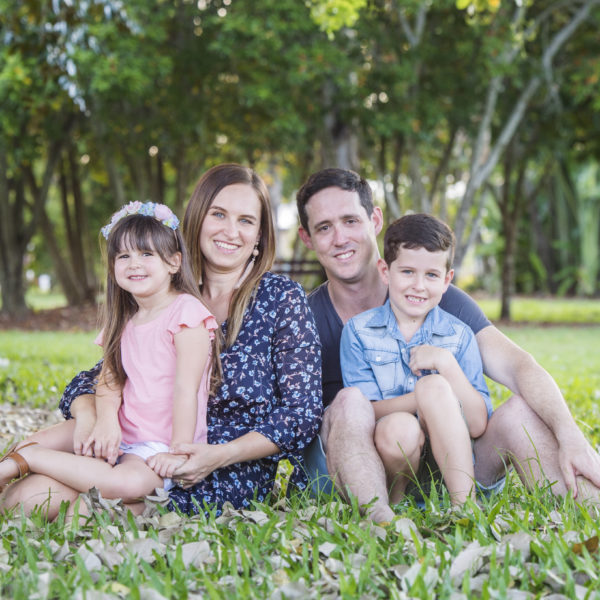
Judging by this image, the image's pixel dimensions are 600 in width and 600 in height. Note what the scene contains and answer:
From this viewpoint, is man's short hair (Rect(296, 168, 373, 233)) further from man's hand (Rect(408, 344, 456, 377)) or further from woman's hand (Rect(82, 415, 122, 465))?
woman's hand (Rect(82, 415, 122, 465))

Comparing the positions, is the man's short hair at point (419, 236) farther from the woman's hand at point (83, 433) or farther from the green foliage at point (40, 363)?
the green foliage at point (40, 363)

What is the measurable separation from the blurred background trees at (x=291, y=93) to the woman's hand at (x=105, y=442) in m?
4.54

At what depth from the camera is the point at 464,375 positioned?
123 inches

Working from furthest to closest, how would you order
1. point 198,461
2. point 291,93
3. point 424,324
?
point 291,93, point 424,324, point 198,461

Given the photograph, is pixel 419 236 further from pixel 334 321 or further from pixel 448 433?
pixel 448 433

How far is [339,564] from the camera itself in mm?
2354

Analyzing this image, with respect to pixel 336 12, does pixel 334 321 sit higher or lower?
lower

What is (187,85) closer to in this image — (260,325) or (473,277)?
(260,325)

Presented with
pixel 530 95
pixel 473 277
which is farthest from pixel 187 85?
pixel 473 277

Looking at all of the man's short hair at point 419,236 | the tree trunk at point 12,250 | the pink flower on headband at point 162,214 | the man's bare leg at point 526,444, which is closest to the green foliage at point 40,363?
the pink flower on headband at point 162,214

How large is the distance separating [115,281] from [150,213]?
332 millimetres

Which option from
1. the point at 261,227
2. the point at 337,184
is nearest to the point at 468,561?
the point at 261,227

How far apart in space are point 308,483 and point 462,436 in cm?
76

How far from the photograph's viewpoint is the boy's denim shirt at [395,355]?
3.25 metres
